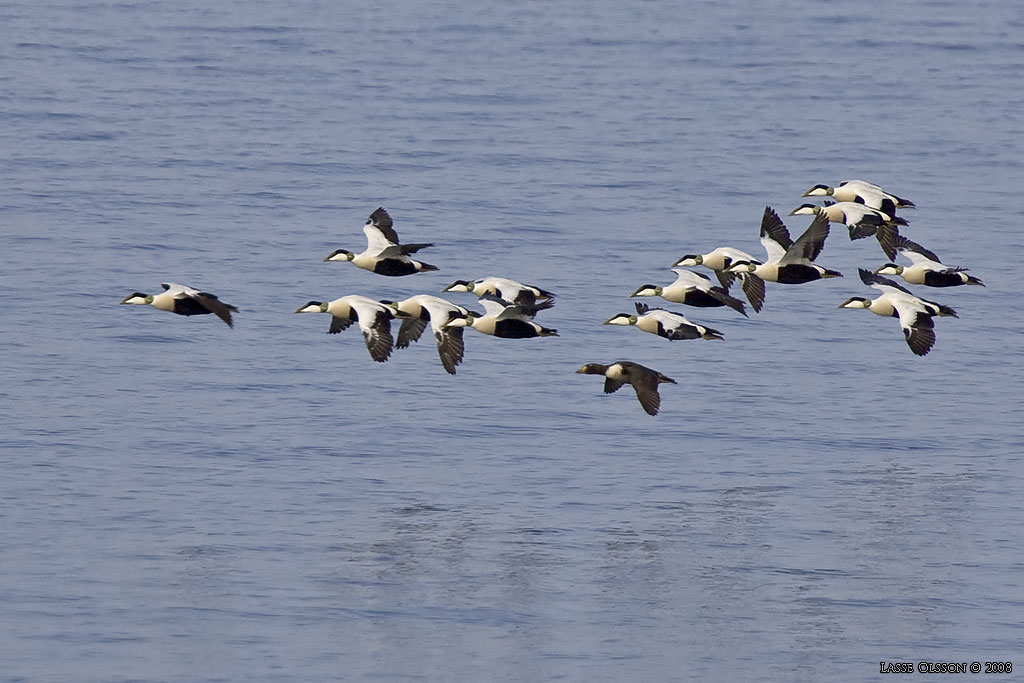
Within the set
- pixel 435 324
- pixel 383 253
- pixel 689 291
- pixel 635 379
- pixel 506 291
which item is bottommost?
pixel 635 379

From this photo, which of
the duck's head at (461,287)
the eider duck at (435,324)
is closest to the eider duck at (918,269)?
the duck's head at (461,287)

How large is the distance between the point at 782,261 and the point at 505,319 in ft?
13.4

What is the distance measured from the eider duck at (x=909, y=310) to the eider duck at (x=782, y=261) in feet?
2.37

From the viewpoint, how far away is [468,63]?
72750 millimetres

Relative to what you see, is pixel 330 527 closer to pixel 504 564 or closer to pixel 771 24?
pixel 504 564

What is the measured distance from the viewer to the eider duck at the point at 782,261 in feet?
91.1

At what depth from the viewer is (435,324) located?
27.0 metres

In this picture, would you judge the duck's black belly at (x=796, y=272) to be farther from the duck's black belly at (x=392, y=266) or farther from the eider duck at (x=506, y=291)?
the duck's black belly at (x=392, y=266)

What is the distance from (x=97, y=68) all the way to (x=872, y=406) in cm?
3969

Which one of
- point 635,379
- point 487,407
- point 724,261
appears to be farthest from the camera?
point 487,407

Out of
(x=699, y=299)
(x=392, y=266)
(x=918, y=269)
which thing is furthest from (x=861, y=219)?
(x=392, y=266)

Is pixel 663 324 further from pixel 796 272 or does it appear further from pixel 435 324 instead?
pixel 435 324

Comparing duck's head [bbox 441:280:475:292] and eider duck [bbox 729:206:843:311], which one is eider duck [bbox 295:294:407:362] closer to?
duck's head [bbox 441:280:475:292]

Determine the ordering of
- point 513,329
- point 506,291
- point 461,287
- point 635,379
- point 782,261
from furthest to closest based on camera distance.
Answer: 1. point 461,287
2. point 506,291
3. point 782,261
4. point 513,329
5. point 635,379
